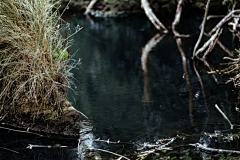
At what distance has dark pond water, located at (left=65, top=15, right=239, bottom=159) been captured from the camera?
168 inches

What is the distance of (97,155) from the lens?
356cm

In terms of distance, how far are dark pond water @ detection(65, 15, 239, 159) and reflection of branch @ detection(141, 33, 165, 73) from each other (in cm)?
7

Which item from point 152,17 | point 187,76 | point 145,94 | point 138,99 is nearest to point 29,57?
point 138,99

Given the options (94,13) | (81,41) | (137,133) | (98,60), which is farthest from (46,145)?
(94,13)

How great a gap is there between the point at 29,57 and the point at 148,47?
16.8 feet

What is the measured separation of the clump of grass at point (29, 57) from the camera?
4.13 metres

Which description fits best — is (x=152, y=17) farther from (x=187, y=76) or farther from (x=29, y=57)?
(x=29, y=57)

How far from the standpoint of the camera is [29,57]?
4.17 metres

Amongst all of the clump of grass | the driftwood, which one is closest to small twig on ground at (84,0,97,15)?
the driftwood

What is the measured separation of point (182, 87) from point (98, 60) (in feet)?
7.80

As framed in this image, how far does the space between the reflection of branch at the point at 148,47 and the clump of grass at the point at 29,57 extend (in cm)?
287

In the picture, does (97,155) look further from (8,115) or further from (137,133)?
(8,115)

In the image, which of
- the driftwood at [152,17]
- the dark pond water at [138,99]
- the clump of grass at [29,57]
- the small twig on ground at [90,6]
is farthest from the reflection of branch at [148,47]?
the small twig on ground at [90,6]

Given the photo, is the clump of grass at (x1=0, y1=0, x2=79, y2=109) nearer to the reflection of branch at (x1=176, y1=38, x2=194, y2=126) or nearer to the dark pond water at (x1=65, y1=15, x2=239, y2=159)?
the dark pond water at (x1=65, y1=15, x2=239, y2=159)
